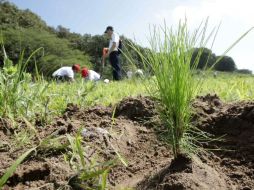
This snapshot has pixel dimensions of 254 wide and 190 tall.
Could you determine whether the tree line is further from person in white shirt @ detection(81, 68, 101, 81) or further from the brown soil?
the brown soil

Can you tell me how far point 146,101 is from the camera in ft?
7.46


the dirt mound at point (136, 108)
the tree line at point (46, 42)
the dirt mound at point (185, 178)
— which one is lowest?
the dirt mound at point (185, 178)

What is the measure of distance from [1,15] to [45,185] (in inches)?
1441

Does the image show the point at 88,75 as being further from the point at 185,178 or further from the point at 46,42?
the point at 46,42

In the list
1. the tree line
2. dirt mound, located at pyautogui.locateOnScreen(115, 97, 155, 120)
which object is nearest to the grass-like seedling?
dirt mound, located at pyautogui.locateOnScreen(115, 97, 155, 120)

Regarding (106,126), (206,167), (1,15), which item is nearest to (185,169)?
(206,167)

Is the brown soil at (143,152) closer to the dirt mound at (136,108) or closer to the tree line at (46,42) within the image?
the dirt mound at (136,108)

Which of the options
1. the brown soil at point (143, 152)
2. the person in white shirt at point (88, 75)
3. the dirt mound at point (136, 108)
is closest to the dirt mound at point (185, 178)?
the brown soil at point (143, 152)

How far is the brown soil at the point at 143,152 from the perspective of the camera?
1.33m

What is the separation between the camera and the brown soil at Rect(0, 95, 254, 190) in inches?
52.3

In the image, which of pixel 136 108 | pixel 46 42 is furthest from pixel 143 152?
pixel 46 42

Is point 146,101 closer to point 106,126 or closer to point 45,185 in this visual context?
point 106,126

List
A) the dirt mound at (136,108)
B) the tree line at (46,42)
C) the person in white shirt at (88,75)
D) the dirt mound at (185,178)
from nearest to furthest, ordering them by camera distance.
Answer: the dirt mound at (185,178) → the dirt mound at (136,108) → the person in white shirt at (88,75) → the tree line at (46,42)

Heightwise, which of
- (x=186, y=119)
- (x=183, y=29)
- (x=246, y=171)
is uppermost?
(x=183, y=29)
